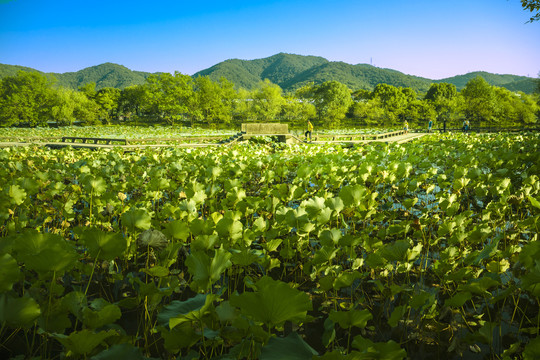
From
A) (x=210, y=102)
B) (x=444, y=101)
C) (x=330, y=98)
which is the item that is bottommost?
(x=210, y=102)

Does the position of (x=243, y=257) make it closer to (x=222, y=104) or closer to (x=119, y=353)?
(x=119, y=353)

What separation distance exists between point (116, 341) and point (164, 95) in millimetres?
51027

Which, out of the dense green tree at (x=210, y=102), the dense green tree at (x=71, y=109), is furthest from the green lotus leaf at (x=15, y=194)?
the dense green tree at (x=71, y=109)

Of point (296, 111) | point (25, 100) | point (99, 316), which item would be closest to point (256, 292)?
point (99, 316)

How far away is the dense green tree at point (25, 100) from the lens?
45531 millimetres

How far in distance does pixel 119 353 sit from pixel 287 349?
0.56 metres

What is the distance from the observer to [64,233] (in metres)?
3.37

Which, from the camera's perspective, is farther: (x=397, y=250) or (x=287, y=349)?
(x=397, y=250)

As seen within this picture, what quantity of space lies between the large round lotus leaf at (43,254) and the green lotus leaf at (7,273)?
0.08m

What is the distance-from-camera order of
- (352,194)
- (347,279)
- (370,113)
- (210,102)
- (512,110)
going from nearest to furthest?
(347,279), (352,194), (512,110), (210,102), (370,113)

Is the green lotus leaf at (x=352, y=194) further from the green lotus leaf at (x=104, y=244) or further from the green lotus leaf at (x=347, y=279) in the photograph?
the green lotus leaf at (x=104, y=244)

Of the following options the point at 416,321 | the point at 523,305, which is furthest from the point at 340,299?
the point at 523,305

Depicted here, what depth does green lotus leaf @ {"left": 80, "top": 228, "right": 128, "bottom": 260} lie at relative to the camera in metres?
1.47

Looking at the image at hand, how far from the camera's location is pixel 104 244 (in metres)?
1.49
